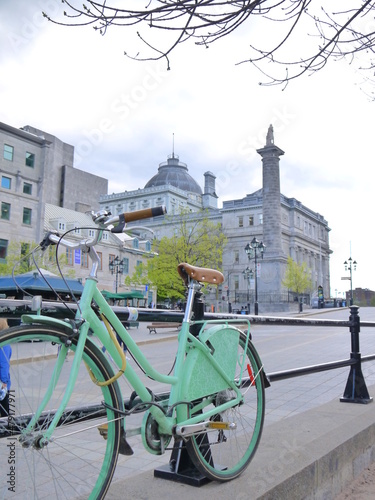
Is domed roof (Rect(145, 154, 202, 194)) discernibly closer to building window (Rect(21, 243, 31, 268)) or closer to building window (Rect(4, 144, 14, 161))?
building window (Rect(4, 144, 14, 161))

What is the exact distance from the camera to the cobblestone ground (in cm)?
366

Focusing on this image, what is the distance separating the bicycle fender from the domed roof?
115 metres

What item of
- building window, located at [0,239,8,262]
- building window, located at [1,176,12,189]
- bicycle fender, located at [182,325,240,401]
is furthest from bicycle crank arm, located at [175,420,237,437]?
building window, located at [1,176,12,189]

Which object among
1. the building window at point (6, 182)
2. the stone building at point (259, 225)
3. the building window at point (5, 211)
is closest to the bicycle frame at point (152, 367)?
the stone building at point (259, 225)

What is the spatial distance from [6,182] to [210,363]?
45699 mm

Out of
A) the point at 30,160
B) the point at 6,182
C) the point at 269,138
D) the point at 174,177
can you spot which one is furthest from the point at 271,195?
the point at 174,177

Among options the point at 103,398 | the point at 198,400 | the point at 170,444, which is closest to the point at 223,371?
the point at 198,400

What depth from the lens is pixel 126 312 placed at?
2.69 m

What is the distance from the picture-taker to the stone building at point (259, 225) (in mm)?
63938

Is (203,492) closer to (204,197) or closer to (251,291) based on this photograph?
(251,291)

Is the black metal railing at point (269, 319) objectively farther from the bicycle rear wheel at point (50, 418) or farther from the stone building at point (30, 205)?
the stone building at point (30, 205)

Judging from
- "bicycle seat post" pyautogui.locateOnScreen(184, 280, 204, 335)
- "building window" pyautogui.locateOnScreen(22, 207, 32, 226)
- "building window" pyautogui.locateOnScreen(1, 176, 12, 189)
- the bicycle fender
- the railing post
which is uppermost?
"building window" pyautogui.locateOnScreen(1, 176, 12, 189)

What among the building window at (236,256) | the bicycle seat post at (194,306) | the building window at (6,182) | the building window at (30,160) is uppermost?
the building window at (30,160)

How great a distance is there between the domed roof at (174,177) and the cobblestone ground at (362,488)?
11396 centimetres
